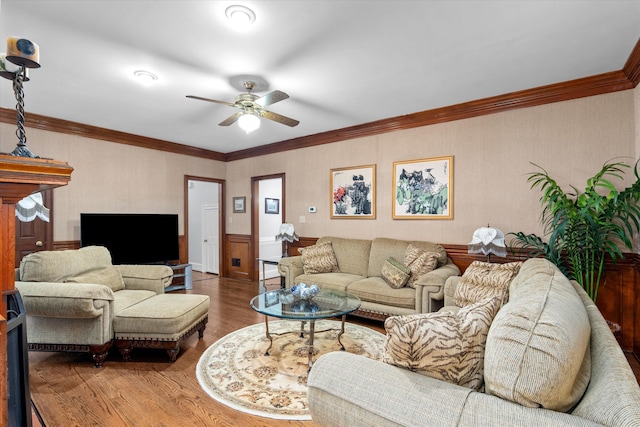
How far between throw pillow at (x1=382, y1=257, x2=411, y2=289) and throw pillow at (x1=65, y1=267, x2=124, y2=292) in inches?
117

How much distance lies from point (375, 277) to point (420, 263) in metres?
0.73

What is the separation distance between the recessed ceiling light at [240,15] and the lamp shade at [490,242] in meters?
2.97

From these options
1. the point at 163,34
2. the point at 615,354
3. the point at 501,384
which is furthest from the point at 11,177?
the point at 163,34

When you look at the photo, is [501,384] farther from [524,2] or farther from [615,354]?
[524,2]

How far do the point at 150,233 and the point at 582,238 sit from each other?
5637 millimetres

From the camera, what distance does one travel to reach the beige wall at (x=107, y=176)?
436 centimetres

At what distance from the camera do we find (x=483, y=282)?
257 centimetres

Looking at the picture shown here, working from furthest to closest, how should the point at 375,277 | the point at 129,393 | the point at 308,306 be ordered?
the point at 375,277 < the point at 308,306 < the point at 129,393

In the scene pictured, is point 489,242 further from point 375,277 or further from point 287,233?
point 287,233

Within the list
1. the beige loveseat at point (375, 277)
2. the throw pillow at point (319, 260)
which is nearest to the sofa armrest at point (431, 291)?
the beige loveseat at point (375, 277)

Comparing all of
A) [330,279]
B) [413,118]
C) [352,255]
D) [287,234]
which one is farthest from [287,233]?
[413,118]

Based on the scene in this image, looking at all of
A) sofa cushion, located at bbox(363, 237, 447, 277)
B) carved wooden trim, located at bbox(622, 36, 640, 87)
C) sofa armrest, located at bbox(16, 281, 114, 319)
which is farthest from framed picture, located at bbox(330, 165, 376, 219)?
sofa armrest, located at bbox(16, 281, 114, 319)

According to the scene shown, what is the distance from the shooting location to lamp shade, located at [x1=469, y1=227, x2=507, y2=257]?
3.31m

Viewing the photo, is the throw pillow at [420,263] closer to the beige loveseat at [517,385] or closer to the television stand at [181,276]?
the beige loveseat at [517,385]
